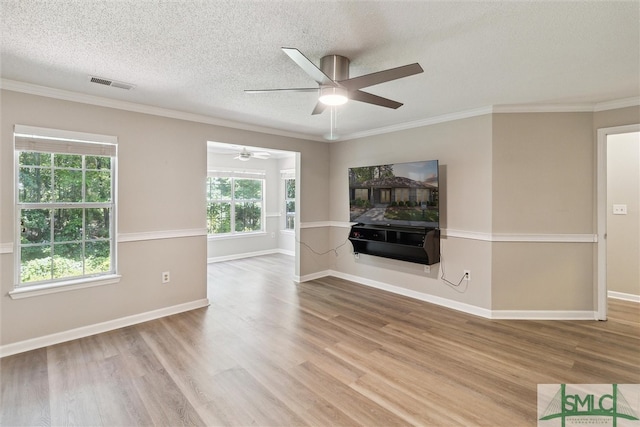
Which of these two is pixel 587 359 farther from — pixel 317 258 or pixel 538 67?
pixel 317 258

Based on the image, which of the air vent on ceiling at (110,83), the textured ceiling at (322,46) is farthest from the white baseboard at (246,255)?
the air vent on ceiling at (110,83)

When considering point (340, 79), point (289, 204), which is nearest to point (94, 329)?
point (340, 79)

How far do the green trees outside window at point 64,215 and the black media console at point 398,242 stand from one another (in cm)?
332

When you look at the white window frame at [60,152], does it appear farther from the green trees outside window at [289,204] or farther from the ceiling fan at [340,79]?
the green trees outside window at [289,204]

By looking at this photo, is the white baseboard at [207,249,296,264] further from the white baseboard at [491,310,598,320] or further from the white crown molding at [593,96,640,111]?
the white crown molding at [593,96,640,111]

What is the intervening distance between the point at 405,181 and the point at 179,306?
337 cm

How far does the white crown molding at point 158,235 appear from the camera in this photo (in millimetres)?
3361

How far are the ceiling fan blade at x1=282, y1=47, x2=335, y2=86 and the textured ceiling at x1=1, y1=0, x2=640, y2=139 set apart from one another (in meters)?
0.25

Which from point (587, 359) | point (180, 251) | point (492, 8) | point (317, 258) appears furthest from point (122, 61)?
point (587, 359)

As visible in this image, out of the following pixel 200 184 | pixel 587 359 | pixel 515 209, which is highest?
pixel 200 184

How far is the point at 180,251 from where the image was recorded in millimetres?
3799

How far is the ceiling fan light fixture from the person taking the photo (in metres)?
2.15

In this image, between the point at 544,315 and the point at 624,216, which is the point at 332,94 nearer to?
the point at 544,315

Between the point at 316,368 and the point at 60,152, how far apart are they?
10.5ft
